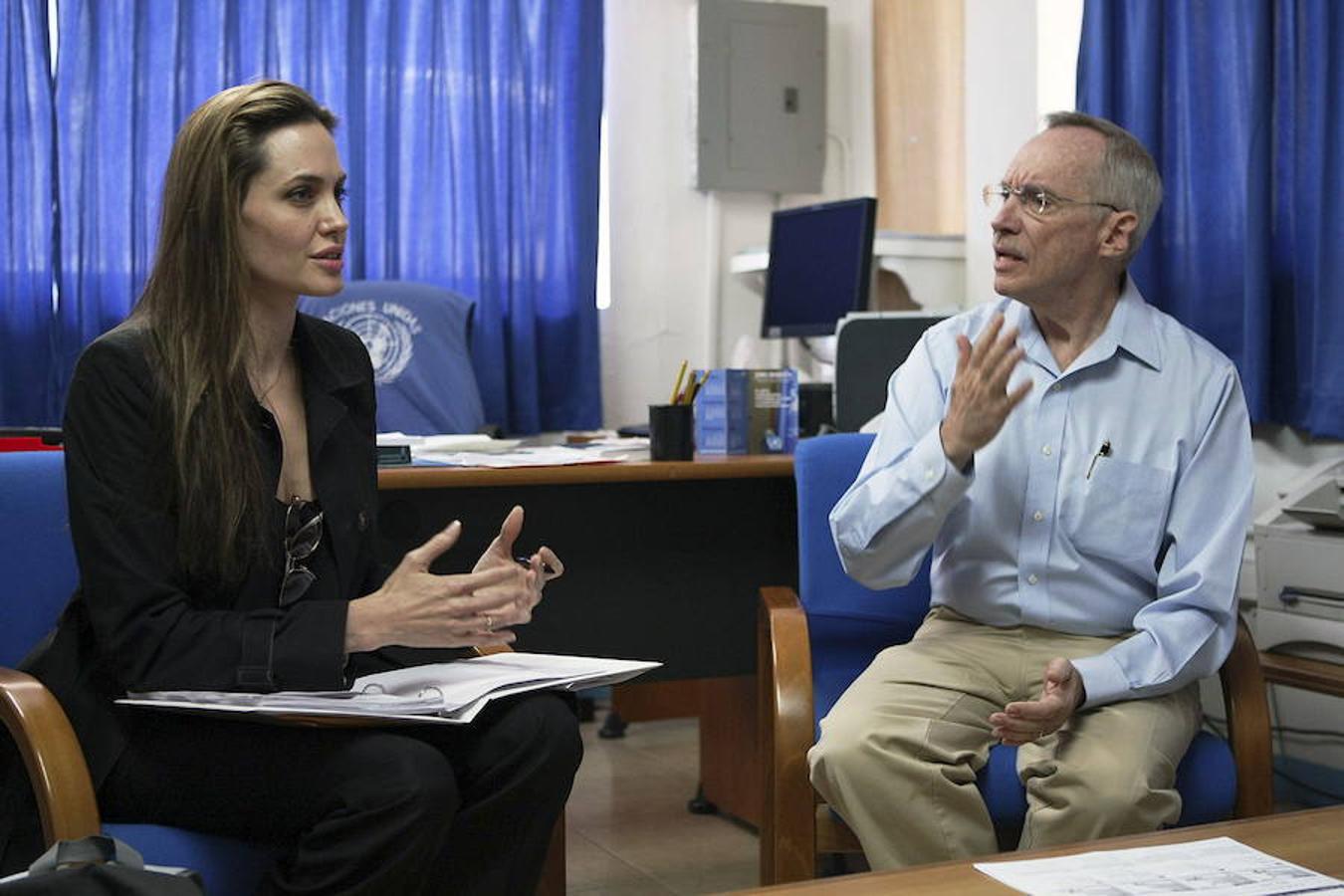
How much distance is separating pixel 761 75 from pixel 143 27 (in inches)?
74.7

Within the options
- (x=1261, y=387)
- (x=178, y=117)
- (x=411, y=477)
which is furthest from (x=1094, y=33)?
(x=178, y=117)

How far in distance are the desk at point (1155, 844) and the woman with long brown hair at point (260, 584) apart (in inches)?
18.7

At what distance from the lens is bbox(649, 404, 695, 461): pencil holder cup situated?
2564 millimetres

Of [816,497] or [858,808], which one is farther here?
[816,497]

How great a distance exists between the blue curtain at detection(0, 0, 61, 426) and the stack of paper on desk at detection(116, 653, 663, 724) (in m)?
2.64

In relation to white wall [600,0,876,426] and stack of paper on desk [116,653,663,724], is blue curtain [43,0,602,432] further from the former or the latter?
stack of paper on desk [116,653,663,724]

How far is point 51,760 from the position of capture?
1.52 m

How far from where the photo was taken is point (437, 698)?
1.61 metres

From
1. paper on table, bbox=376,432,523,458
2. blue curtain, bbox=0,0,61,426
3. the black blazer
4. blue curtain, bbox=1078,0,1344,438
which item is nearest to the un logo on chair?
blue curtain, bbox=0,0,61,426

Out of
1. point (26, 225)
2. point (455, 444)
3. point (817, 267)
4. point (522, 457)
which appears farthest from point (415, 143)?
point (522, 457)

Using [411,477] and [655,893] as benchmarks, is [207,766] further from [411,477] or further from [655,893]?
[655,893]

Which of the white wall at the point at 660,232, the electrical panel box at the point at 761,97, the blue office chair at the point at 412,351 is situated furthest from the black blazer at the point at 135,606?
the electrical panel box at the point at 761,97

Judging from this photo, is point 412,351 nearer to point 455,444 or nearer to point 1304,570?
point 455,444

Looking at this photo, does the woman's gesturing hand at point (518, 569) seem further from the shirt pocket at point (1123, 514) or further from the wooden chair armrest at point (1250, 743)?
the wooden chair armrest at point (1250, 743)
